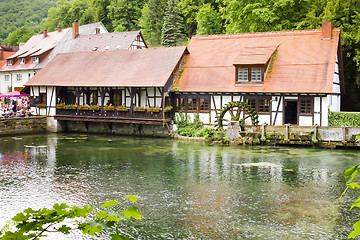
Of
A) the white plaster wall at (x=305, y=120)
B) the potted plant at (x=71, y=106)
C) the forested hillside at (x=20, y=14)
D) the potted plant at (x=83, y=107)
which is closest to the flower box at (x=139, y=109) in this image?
the potted plant at (x=83, y=107)

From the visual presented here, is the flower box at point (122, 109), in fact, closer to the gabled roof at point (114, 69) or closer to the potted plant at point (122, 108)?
the potted plant at point (122, 108)

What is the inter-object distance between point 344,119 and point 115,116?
48.7 feet

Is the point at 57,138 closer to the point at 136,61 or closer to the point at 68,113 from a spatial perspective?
the point at 68,113

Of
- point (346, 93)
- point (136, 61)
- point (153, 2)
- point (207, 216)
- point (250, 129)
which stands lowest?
point (207, 216)

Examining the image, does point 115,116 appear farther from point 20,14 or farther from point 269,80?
point 20,14

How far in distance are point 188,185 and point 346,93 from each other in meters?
20.7

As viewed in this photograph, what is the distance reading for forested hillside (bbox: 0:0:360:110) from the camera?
1202 inches

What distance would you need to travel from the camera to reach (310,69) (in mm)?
26297

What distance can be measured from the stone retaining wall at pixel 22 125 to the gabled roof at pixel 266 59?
36.3 feet

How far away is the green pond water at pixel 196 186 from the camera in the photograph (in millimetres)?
10719

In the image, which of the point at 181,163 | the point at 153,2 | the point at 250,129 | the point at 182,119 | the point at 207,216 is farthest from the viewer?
the point at 153,2

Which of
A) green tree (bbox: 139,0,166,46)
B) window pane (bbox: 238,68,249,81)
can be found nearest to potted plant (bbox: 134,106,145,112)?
window pane (bbox: 238,68,249,81)

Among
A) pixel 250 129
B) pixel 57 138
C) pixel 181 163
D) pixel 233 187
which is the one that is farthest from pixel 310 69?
pixel 57 138

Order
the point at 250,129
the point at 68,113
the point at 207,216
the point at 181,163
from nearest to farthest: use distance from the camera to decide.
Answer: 1. the point at 207,216
2. the point at 181,163
3. the point at 250,129
4. the point at 68,113
